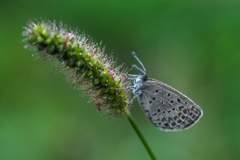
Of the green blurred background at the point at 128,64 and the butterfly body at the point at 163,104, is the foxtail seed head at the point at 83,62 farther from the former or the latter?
the green blurred background at the point at 128,64

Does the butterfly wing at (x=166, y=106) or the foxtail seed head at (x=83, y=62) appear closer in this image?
the foxtail seed head at (x=83, y=62)

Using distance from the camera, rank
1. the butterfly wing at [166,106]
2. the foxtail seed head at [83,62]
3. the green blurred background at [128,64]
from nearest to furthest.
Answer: the foxtail seed head at [83,62] < the butterfly wing at [166,106] < the green blurred background at [128,64]

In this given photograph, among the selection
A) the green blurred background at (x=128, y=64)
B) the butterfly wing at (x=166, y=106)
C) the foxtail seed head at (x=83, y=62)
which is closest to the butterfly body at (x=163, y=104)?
the butterfly wing at (x=166, y=106)

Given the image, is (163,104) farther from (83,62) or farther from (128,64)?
(128,64)

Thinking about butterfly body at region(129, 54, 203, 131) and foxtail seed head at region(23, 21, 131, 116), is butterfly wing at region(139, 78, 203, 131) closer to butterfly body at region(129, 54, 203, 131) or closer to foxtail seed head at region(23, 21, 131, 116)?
butterfly body at region(129, 54, 203, 131)

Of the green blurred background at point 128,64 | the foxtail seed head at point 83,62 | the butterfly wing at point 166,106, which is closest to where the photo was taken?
the foxtail seed head at point 83,62

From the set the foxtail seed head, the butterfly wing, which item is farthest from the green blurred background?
the foxtail seed head

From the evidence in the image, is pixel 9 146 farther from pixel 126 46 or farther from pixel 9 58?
pixel 126 46

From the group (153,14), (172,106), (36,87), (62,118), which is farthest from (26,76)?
(172,106)
